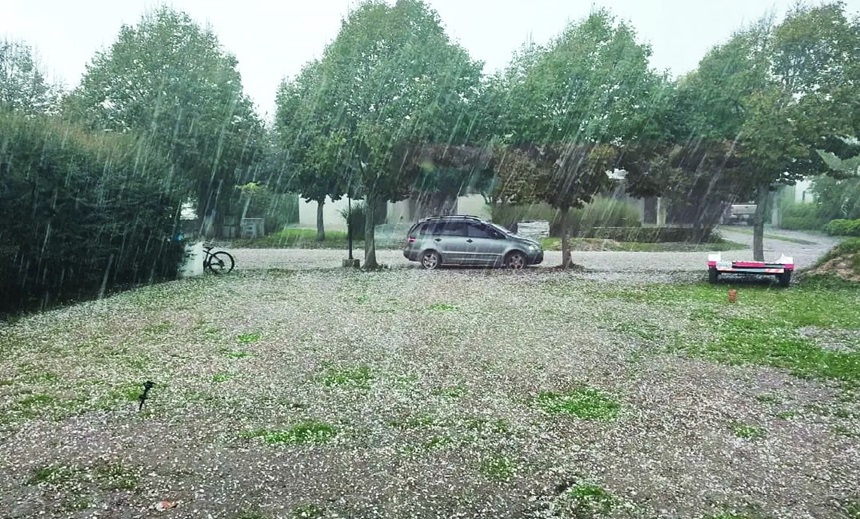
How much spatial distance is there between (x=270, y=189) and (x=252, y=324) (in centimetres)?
2091

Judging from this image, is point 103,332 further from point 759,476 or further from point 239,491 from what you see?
point 759,476

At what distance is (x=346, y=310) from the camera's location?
930cm

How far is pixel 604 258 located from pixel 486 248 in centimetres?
535

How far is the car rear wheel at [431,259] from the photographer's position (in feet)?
51.1

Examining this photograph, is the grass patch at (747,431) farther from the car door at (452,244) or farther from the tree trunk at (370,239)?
the tree trunk at (370,239)

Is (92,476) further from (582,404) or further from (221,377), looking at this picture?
(582,404)

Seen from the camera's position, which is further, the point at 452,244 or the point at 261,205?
the point at 261,205

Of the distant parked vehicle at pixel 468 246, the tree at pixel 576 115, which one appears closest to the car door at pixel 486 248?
the distant parked vehicle at pixel 468 246

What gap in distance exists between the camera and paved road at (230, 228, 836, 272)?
1642 centimetres

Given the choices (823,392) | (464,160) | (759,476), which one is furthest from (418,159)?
(759,476)

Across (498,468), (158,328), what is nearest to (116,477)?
(498,468)

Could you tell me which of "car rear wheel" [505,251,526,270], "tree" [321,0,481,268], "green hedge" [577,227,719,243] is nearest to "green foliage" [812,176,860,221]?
"green hedge" [577,227,719,243]

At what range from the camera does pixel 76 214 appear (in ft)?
34.5

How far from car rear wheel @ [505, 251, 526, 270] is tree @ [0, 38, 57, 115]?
15.6 meters
